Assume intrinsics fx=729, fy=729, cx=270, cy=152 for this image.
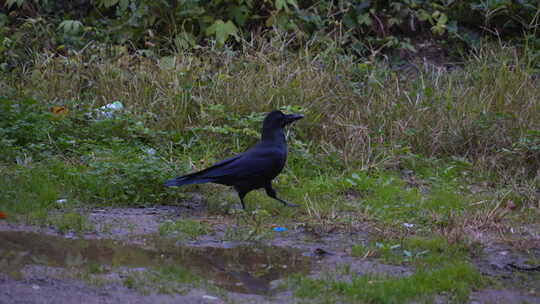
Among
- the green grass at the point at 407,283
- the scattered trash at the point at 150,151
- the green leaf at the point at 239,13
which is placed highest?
the green leaf at the point at 239,13

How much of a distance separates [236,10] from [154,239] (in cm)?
560

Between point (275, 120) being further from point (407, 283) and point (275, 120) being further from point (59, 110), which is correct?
point (59, 110)

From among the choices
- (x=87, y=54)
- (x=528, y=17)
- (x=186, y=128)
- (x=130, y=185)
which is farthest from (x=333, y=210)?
(x=528, y=17)

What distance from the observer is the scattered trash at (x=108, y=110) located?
25.4 feet

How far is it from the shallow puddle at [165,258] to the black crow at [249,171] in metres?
0.87

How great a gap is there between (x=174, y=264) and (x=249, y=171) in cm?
152

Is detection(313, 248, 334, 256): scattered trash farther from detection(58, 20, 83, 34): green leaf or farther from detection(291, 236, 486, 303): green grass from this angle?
detection(58, 20, 83, 34): green leaf

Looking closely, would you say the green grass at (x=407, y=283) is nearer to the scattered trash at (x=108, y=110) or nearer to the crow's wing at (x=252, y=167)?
the crow's wing at (x=252, y=167)

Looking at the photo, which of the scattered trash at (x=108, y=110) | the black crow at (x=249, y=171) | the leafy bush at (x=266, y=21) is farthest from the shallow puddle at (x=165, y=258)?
the leafy bush at (x=266, y=21)

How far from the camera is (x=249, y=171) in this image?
19.5 ft

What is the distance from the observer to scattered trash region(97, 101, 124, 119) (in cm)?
773

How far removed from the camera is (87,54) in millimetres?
9312

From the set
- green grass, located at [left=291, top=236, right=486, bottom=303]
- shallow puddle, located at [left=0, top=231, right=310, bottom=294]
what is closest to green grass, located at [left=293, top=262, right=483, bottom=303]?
green grass, located at [left=291, top=236, right=486, bottom=303]

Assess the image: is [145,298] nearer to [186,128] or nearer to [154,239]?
[154,239]
